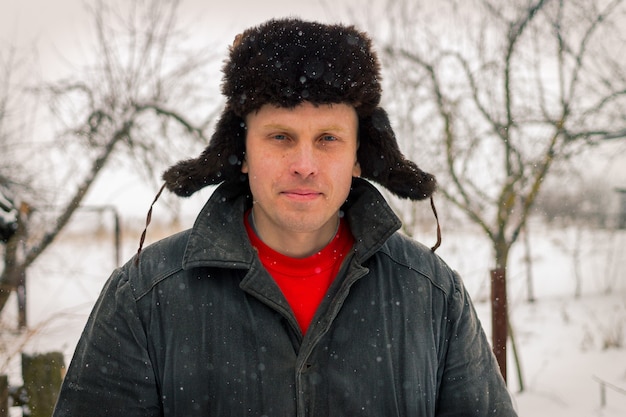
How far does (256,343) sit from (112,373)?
0.47 meters

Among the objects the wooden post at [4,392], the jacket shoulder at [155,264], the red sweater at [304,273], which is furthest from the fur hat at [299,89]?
the wooden post at [4,392]

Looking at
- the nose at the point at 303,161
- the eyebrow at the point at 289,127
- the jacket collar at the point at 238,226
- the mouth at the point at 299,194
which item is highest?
the eyebrow at the point at 289,127

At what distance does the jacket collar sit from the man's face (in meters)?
0.14

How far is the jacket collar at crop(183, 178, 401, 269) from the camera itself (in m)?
1.82

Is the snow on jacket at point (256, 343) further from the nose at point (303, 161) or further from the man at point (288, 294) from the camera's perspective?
the nose at point (303, 161)

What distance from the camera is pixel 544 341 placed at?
7.93 meters

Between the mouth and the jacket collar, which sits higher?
the mouth

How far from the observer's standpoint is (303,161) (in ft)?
6.01

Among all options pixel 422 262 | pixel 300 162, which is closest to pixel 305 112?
pixel 300 162

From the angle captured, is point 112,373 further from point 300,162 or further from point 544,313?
point 544,313

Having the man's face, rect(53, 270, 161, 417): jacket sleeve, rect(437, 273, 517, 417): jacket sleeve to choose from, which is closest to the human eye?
the man's face

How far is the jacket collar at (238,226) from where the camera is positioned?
5.97ft

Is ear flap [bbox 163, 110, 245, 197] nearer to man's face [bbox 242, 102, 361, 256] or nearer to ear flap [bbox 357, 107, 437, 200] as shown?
man's face [bbox 242, 102, 361, 256]

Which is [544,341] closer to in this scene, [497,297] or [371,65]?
[497,297]
